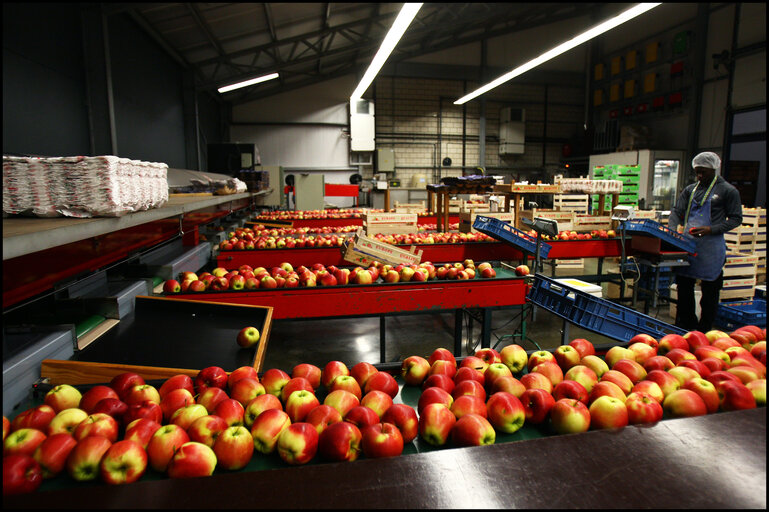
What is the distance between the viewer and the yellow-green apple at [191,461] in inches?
41.8

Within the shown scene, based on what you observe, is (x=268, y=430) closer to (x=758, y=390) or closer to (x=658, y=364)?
(x=658, y=364)

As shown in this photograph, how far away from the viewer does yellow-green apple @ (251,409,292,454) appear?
121 cm

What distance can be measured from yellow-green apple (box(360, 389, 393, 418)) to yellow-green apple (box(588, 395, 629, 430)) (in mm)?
564

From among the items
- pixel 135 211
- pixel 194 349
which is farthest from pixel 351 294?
pixel 135 211

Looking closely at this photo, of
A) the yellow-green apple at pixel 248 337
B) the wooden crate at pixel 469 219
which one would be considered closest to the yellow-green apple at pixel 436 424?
the yellow-green apple at pixel 248 337

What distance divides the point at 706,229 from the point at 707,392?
4068 mm

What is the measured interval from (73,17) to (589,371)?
748cm

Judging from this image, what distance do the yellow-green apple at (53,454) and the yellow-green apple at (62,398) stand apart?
0.31 meters

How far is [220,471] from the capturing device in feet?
3.82

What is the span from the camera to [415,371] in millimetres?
1606

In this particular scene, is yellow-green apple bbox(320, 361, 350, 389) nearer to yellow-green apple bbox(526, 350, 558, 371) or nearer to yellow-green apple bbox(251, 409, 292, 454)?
yellow-green apple bbox(251, 409, 292, 454)

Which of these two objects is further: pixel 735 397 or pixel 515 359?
pixel 515 359

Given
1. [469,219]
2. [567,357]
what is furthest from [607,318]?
[469,219]

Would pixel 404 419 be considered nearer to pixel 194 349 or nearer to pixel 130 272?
pixel 194 349
